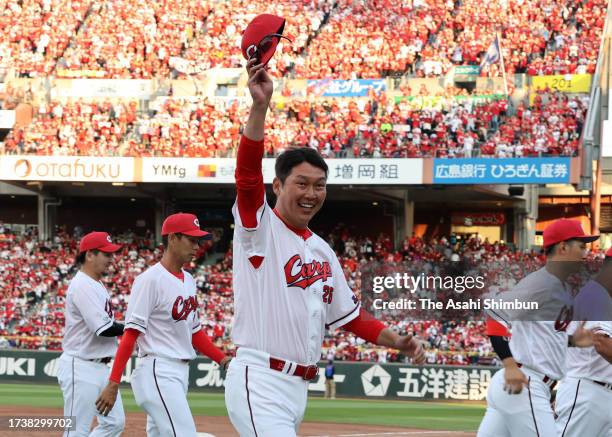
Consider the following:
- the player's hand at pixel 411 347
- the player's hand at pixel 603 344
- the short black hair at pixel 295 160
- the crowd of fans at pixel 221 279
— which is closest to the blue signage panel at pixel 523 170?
→ the crowd of fans at pixel 221 279

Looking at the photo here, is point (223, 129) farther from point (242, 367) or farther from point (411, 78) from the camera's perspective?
point (242, 367)

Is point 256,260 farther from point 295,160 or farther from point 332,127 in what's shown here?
point 332,127

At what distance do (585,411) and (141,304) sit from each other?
299cm

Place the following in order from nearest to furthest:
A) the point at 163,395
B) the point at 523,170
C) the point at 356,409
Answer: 1. the point at 163,395
2. the point at 356,409
3. the point at 523,170

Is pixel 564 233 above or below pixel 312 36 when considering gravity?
below

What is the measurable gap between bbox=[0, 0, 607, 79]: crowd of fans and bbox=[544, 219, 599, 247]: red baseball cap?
2600cm

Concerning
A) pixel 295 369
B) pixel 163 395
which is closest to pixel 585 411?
pixel 295 369

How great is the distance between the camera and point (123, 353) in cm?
682

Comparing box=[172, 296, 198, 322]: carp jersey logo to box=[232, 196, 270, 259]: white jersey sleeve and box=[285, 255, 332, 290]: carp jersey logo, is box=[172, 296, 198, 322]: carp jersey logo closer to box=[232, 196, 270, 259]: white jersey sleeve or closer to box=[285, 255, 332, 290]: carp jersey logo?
box=[285, 255, 332, 290]: carp jersey logo

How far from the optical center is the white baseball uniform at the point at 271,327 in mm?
4926

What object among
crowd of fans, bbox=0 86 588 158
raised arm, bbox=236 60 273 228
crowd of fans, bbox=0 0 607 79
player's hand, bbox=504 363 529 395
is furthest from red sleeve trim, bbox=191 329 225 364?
crowd of fans, bbox=0 0 607 79

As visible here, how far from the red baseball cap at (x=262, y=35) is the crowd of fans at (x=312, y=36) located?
28617 mm

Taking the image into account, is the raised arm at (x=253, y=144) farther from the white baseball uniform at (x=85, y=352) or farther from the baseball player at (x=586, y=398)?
the white baseball uniform at (x=85, y=352)

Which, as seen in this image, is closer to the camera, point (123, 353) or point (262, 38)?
point (262, 38)
